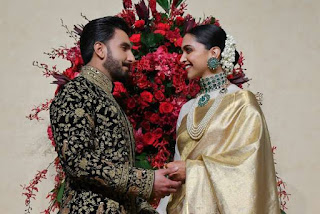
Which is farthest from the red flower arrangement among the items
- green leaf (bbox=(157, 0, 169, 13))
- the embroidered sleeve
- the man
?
the embroidered sleeve

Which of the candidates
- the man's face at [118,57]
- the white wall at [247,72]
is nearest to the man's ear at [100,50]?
the man's face at [118,57]

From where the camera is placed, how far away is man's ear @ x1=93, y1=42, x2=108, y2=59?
6.05ft

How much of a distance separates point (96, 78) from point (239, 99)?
0.52 metres

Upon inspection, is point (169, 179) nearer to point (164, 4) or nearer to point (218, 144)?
point (218, 144)

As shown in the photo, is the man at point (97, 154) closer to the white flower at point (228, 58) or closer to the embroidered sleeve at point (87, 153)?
the embroidered sleeve at point (87, 153)

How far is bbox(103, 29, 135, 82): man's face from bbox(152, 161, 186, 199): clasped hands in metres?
0.35

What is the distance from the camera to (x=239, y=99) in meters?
1.97

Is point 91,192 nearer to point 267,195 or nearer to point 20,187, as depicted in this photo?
point 267,195

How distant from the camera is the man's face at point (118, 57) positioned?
6.08ft

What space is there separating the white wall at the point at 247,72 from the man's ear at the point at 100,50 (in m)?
1.13

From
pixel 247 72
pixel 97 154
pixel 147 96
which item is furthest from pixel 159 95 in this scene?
pixel 247 72

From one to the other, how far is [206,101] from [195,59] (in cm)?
17

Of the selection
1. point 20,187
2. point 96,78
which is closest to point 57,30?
point 20,187

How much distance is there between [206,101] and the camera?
6.74ft
